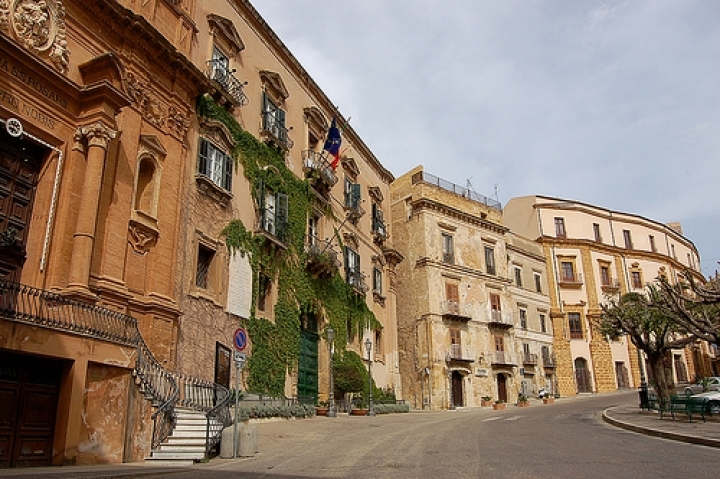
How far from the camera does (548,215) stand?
5097cm

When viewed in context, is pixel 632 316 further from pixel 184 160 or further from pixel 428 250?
pixel 184 160

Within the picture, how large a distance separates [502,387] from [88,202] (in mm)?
33259

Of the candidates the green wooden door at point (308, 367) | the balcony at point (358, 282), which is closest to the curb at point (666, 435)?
the green wooden door at point (308, 367)

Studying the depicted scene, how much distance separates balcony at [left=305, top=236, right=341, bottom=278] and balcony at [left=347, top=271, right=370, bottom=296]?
7.06 feet

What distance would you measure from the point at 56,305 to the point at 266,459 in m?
4.97

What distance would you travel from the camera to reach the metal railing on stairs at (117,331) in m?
9.71

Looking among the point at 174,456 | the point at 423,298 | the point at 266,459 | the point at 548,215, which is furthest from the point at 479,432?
the point at 548,215

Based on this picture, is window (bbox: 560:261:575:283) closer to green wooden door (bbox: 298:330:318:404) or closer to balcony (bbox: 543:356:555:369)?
balcony (bbox: 543:356:555:369)

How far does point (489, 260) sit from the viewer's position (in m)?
42.2

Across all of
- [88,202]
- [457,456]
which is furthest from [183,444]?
[88,202]

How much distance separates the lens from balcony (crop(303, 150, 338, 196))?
1007 inches

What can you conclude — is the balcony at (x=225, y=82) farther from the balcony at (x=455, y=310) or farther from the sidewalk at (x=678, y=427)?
the balcony at (x=455, y=310)

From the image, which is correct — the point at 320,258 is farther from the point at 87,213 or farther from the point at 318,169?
the point at 87,213

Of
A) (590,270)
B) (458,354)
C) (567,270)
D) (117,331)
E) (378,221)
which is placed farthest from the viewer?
(590,270)
